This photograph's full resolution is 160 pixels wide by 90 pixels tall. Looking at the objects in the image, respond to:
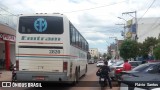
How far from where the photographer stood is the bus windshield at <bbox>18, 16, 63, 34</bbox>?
16.4 m

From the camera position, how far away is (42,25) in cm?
1653

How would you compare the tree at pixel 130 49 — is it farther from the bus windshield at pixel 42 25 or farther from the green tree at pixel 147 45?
the bus windshield at pixel 42 25

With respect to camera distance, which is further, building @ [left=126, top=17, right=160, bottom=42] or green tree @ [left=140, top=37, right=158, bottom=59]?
building @ [left=126, top=17, right=160, bottom=42]

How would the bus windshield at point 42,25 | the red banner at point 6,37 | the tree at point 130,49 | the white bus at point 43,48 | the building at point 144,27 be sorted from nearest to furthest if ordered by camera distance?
the white bus at point 43,48
the bus windshield at point 42,25
the red banner at point 6,37
the tree at point 130,49
the building at point 144,27

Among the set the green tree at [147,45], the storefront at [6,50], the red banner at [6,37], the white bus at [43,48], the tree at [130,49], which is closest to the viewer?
the white bus at [43,48]

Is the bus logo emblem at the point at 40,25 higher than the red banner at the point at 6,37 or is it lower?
lower

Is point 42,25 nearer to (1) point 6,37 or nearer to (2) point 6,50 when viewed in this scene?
(1) point 6,37

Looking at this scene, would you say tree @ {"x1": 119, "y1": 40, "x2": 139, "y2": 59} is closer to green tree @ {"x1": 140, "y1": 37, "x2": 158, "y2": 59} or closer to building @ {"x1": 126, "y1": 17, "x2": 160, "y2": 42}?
green tree @ {"x1": 140, "y1": 37, "x2": 158, "y2": 59}

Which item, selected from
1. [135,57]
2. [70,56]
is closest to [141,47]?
[135,57]

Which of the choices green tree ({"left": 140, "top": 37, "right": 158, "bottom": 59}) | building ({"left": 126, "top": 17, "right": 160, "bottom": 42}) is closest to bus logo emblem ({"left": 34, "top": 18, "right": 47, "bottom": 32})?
green tree ({"left": 140, "top": 37, "right": 158, "bottom": 59})

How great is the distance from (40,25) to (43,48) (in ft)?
3.93

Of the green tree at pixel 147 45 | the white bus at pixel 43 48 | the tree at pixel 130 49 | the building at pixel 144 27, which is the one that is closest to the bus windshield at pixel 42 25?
the white bus at pixel 43 48

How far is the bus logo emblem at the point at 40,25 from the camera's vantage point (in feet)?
53.9

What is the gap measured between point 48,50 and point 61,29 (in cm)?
122
